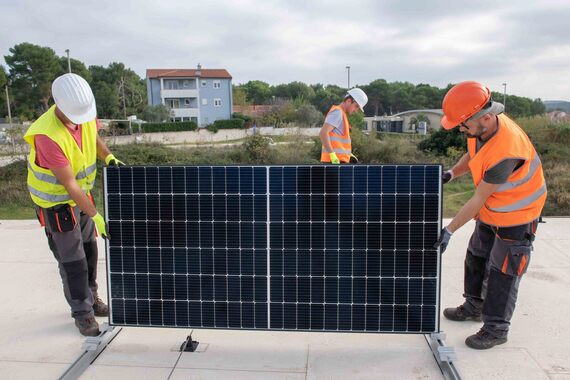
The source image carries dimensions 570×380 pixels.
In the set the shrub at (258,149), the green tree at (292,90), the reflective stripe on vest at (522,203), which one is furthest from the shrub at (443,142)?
the green tree at (292,90)

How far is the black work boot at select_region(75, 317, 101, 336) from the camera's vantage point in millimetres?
4039

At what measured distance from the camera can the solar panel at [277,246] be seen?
349 cm

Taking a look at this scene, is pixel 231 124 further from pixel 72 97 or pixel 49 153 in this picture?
pixel 49 153

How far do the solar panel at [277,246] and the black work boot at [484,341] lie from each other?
0.46 m

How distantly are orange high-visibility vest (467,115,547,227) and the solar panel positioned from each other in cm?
45

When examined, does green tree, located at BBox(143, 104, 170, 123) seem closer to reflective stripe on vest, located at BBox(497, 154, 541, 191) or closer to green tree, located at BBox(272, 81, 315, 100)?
green tree, located at BBox(272, 81, 315, 100)

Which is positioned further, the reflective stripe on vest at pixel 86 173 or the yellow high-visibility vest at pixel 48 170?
the reflective stripe on vest at pixel 86 173

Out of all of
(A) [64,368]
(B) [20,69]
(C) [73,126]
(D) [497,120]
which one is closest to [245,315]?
(A) [64,368]

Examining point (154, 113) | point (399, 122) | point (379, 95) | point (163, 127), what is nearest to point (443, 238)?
point (163, 127)

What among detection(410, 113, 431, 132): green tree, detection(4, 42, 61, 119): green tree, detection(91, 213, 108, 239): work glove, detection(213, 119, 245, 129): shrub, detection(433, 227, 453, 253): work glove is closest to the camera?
detection(433, 227, 453, 253): work glove

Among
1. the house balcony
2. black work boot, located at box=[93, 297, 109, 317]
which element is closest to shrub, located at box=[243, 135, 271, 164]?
black work boot, located at box=[93, 297, 109, 317]

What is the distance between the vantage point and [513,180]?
3543 mm

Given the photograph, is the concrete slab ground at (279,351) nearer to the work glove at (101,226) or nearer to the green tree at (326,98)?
the work glove at (101,226)

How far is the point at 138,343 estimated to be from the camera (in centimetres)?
397
